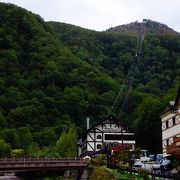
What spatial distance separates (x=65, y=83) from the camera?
13162 cm

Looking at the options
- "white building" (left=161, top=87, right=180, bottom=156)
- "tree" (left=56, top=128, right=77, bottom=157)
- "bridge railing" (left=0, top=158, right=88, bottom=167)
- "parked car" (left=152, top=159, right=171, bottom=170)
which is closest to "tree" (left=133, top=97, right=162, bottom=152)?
"tree" (left=56, top=128, right=77, bottom=157)

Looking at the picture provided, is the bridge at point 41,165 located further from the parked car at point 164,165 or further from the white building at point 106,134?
the white building at point 106,134

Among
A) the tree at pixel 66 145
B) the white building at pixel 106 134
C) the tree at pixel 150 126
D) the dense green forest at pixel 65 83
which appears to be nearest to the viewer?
the tree at pixel 66 145

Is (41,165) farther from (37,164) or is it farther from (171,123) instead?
(171,123)

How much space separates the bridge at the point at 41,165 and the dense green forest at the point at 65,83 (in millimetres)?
21644

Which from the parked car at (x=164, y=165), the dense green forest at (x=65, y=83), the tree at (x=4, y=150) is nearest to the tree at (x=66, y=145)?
the dense green forest at (x=65, y=83)

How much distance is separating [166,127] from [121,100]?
62.1 m

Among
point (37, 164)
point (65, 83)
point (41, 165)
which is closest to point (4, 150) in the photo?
point (41, 165)

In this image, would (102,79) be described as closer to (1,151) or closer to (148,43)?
(148,43)

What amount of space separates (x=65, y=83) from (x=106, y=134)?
136 ft

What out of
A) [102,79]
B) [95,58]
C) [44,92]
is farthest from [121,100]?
[95,58]

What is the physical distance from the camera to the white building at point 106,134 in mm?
91750

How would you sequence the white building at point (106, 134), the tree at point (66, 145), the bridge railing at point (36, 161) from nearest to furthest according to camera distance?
the bridge railing at point (36, 161)
the tree at point (66, 145)
the white building at point (106, 134)

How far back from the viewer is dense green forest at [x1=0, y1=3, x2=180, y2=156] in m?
98.3
